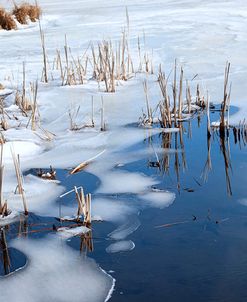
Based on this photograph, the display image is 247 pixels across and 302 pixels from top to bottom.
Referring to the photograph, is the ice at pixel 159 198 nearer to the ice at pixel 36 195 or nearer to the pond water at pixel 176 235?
the pond water at pixel 176 235

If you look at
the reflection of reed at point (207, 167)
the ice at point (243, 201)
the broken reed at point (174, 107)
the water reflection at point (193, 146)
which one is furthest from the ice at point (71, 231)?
the broken reed at point (174, 107)

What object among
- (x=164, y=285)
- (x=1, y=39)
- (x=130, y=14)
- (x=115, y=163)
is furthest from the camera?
(x=130, y=14)

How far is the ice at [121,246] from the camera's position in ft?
9.55

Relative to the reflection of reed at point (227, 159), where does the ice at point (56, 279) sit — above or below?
above

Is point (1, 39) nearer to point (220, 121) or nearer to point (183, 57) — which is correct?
point (183, 57)

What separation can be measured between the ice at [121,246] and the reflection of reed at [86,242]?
10cm

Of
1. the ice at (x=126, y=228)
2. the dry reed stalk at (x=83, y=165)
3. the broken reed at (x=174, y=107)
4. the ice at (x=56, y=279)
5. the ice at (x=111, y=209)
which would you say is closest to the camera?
the ice at (x=56, y=279)

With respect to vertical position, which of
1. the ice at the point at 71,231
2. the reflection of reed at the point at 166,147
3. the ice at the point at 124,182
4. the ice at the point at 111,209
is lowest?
the reflection of reed at the point at 166,147

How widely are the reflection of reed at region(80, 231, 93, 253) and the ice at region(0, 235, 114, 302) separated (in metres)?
0.06

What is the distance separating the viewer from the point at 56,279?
2.67 m

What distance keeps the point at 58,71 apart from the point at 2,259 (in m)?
5.37

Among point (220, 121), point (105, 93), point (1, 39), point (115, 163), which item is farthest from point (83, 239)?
point (1, 39)

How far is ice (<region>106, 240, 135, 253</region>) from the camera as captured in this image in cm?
291

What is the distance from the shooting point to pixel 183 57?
834 cm
